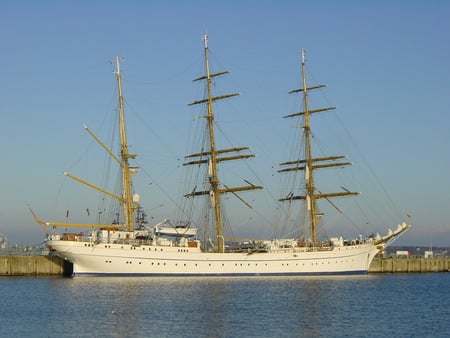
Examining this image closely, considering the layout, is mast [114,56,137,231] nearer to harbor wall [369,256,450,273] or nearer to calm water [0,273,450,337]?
calm water [0,273,450,337]

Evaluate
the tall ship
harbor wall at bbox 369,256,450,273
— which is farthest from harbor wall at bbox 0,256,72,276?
harbor wall at bbox 369,256,450,273

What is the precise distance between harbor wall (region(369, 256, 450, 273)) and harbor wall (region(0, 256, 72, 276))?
43186 mm

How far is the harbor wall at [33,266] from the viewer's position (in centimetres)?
8275

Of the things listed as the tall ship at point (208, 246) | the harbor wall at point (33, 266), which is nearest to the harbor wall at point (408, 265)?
the tall ship at point (208, 246)

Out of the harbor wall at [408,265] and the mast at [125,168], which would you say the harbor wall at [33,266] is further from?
the harbor wall at [408,265]

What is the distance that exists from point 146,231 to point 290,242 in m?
18.4

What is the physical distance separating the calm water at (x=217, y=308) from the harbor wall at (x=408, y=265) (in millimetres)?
23363

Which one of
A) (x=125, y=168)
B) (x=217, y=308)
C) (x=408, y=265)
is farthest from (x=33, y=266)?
(x=408, y=265)

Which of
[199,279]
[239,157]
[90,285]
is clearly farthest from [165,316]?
[239,157]

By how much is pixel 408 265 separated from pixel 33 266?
181ft

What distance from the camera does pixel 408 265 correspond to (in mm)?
107188

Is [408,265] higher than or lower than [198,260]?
lower

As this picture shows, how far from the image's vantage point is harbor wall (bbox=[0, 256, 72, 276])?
8275 centimetres

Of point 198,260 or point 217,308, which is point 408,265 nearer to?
point 198,260
